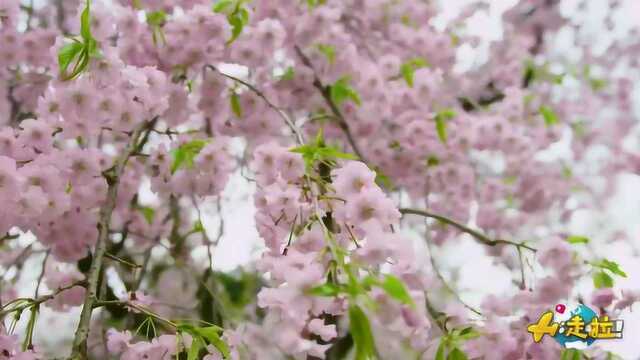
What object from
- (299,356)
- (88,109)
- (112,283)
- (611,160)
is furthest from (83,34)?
(611,160)

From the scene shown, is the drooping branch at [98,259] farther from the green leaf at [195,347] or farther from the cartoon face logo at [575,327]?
the cartoon face logo at [575,327]

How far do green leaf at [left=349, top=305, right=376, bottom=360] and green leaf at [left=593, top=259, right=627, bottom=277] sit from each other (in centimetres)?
84

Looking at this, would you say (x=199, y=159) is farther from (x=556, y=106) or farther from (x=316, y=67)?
(x=556, y=106)

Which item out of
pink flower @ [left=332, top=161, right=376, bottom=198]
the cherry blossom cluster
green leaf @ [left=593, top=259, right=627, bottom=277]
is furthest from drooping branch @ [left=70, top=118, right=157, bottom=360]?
green leaf @ [left=593, top=259, right=627, bottom=277]

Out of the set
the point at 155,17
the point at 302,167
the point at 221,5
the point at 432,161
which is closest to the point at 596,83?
the point at 432,161

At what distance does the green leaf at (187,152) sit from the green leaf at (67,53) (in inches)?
14.6

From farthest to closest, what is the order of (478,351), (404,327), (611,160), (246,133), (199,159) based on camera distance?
(611,160), (246,133), (199,159), (478,351), (404,327)

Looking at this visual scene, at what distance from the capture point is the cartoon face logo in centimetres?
126

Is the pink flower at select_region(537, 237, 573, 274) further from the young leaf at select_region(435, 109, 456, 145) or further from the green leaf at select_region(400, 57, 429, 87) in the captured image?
the green leaf at select_region(400, 57, 429, 87)

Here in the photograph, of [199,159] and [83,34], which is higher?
[83,34]

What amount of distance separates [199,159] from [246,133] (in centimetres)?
44

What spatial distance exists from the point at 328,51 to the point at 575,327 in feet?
4.07

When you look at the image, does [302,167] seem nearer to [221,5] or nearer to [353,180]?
[353,180]

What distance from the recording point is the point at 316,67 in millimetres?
2215
